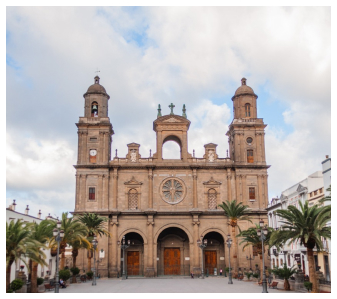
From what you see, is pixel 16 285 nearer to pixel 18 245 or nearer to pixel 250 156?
pixel 18 245

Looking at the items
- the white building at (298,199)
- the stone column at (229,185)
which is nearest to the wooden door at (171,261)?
the stone column at (229,185)

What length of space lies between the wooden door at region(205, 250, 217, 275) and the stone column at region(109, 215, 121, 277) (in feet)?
40.6

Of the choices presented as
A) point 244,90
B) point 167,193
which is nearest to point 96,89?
point 167,193

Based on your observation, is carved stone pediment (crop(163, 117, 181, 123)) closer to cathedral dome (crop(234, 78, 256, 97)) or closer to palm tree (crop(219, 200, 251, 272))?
cathedral dome (crop(234, 78, 256, 97))

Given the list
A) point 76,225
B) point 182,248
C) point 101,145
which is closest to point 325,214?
point 76,225

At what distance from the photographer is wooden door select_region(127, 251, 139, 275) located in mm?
58031

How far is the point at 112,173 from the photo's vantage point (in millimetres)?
59062

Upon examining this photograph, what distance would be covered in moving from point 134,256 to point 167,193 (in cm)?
977

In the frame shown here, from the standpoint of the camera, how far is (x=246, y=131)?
61.2 meters

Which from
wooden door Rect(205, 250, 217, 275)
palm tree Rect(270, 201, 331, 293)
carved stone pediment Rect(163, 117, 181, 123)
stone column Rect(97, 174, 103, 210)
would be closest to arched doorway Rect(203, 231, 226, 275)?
wooden door Rect(205, 250, 217, 275)

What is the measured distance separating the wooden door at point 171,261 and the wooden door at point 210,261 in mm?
3936

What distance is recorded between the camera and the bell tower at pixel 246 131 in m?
60.0

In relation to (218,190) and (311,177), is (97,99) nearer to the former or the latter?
(218,190)

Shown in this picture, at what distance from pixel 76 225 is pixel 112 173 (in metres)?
17.7
